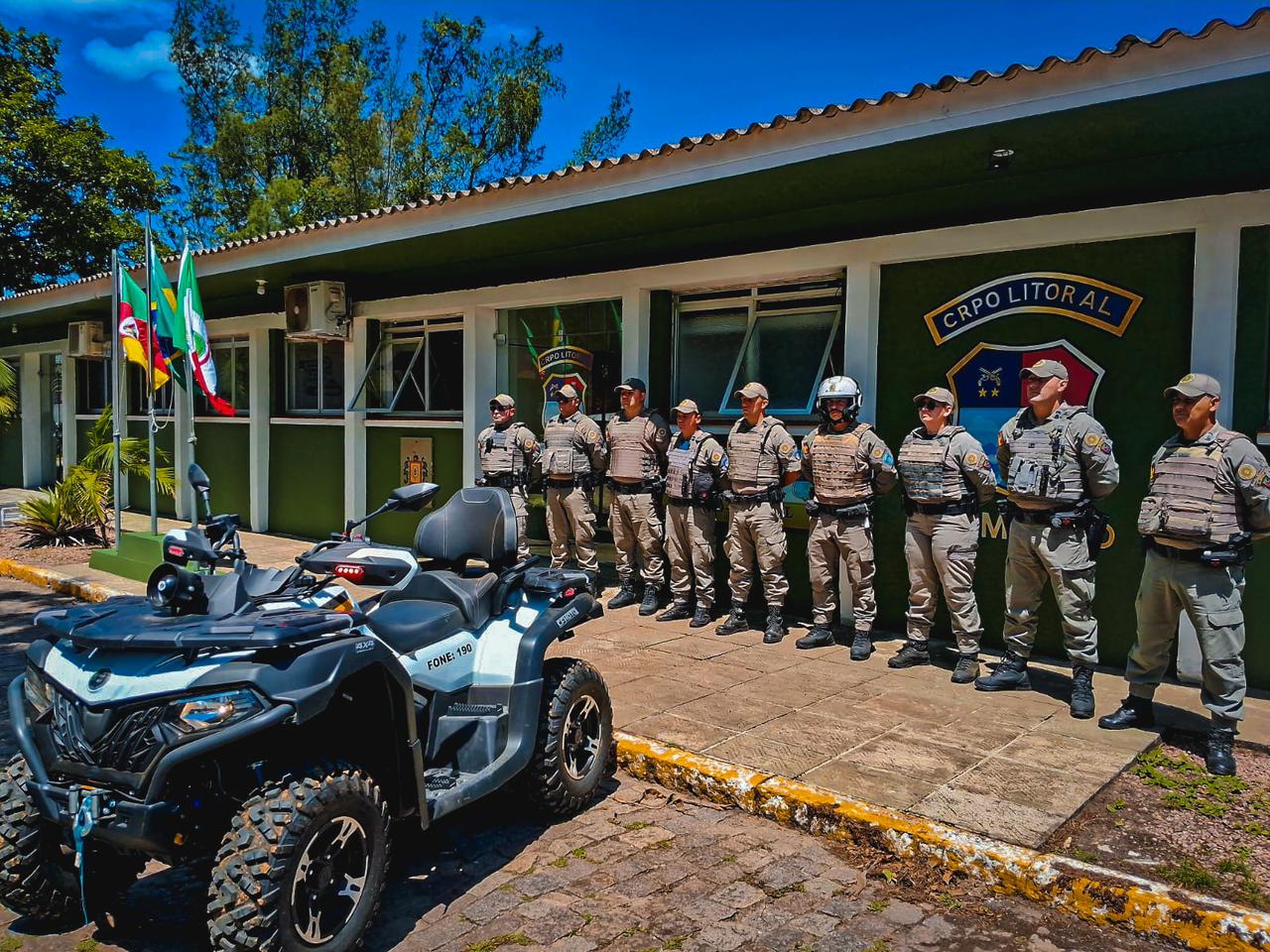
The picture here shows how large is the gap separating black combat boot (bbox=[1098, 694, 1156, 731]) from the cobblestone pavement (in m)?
1.90

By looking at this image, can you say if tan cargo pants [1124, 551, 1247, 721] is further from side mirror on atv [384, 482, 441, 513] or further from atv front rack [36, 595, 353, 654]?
atv front rack [36, 595, 353, 654]

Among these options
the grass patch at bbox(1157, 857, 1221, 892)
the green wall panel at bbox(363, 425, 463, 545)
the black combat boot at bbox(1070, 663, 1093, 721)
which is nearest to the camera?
the grass patch at bbox(1157, 857, 1221, 892)

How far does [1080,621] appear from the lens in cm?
521

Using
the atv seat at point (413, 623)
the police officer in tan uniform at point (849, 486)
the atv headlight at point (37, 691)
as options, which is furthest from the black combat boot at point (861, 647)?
the atv headlight at point (37, 691)

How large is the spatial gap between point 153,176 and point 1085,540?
26647 millimetres

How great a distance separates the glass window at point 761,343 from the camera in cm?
779

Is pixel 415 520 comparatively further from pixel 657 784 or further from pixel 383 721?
pixel 383 721

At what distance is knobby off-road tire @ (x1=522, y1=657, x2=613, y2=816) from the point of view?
3896mm

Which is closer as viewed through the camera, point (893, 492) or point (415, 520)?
point (893, 492)

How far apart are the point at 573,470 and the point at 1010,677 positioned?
154 inches

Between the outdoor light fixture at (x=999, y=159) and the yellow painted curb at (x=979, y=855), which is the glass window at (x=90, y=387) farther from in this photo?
the outdoor light fixture at (x=999, y=159)

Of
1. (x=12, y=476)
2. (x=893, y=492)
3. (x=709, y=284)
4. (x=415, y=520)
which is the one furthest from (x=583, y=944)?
(x=12, y=476)

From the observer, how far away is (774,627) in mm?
6945

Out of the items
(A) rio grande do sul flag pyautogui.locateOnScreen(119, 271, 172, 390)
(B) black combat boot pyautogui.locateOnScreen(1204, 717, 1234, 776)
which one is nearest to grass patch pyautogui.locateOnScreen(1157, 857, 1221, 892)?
(B) black combat boot pyautogui.locateOnScreen(1204, 717, 1234, 776)
